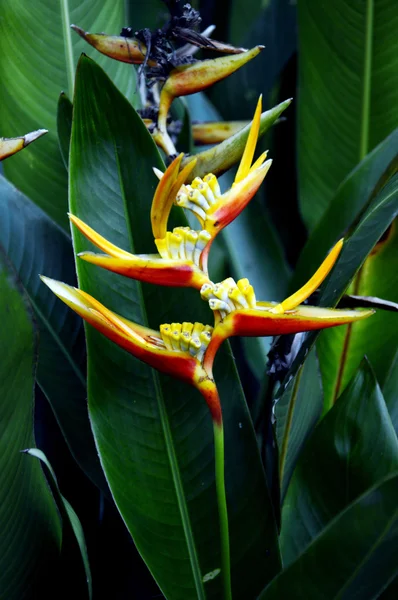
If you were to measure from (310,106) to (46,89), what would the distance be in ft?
1.09

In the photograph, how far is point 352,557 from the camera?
0.38 m

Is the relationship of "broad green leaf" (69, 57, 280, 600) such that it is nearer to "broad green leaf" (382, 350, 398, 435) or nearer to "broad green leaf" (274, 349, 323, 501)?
"broad green leaf" (274, 349, 323, 501)

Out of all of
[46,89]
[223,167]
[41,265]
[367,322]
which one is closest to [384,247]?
[367,322]

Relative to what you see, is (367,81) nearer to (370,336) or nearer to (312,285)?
(370,336)

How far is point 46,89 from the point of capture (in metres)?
0.71

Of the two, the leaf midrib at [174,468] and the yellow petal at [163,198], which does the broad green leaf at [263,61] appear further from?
the yellow petal at [163,198]

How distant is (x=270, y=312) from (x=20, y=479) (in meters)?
0.27

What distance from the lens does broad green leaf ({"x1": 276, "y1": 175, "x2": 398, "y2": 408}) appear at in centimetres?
43

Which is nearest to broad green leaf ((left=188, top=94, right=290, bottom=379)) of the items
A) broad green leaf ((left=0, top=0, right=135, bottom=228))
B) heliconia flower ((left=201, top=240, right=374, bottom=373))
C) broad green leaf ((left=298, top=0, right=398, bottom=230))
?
broad green leaf ((left=298, top=0, right=398, bottom=230))

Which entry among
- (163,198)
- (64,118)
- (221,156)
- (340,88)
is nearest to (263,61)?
(340,88)

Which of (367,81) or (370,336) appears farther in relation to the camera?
(367,81)

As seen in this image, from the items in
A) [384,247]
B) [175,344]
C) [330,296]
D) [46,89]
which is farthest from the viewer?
[46,89]

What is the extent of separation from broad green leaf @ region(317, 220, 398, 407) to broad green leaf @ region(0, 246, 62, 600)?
11.4 inches

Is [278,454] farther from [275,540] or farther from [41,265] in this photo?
[41,265]
